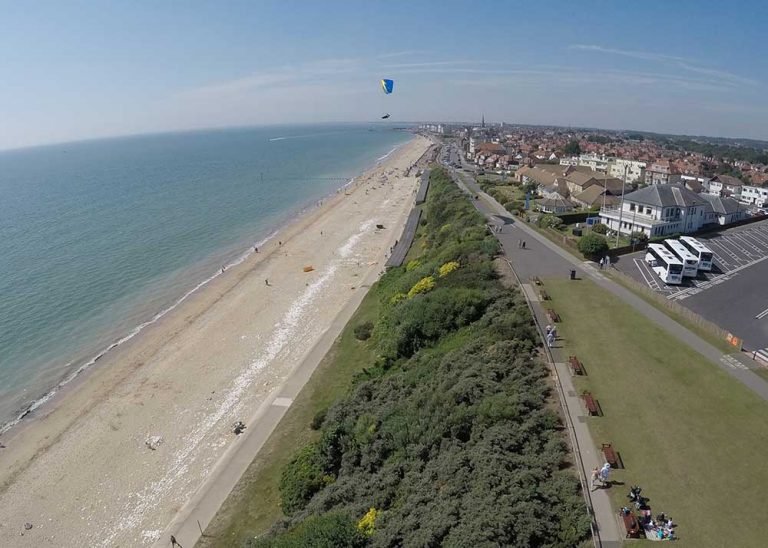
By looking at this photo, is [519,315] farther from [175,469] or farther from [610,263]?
[175,469]

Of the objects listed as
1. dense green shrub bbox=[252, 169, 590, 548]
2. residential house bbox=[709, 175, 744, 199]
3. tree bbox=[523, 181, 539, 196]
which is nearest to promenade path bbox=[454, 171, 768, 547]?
dense green shrub bbox=[252, 169, 590, 548]

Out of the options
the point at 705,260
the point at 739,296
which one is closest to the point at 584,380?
the point at 739,296

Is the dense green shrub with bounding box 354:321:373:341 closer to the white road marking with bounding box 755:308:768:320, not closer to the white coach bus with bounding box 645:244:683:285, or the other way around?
the white coach bus with bounding box 645:244:683:285

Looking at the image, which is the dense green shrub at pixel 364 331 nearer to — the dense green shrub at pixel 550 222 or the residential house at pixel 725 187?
the dense green shrub at pixel 550 222

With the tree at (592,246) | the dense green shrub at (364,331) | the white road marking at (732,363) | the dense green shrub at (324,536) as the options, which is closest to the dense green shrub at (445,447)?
the dense green shrub at (324,536)

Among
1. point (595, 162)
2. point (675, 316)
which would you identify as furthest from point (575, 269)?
point (595, 162)

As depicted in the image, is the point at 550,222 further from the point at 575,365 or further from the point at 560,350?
the point at 575,365
